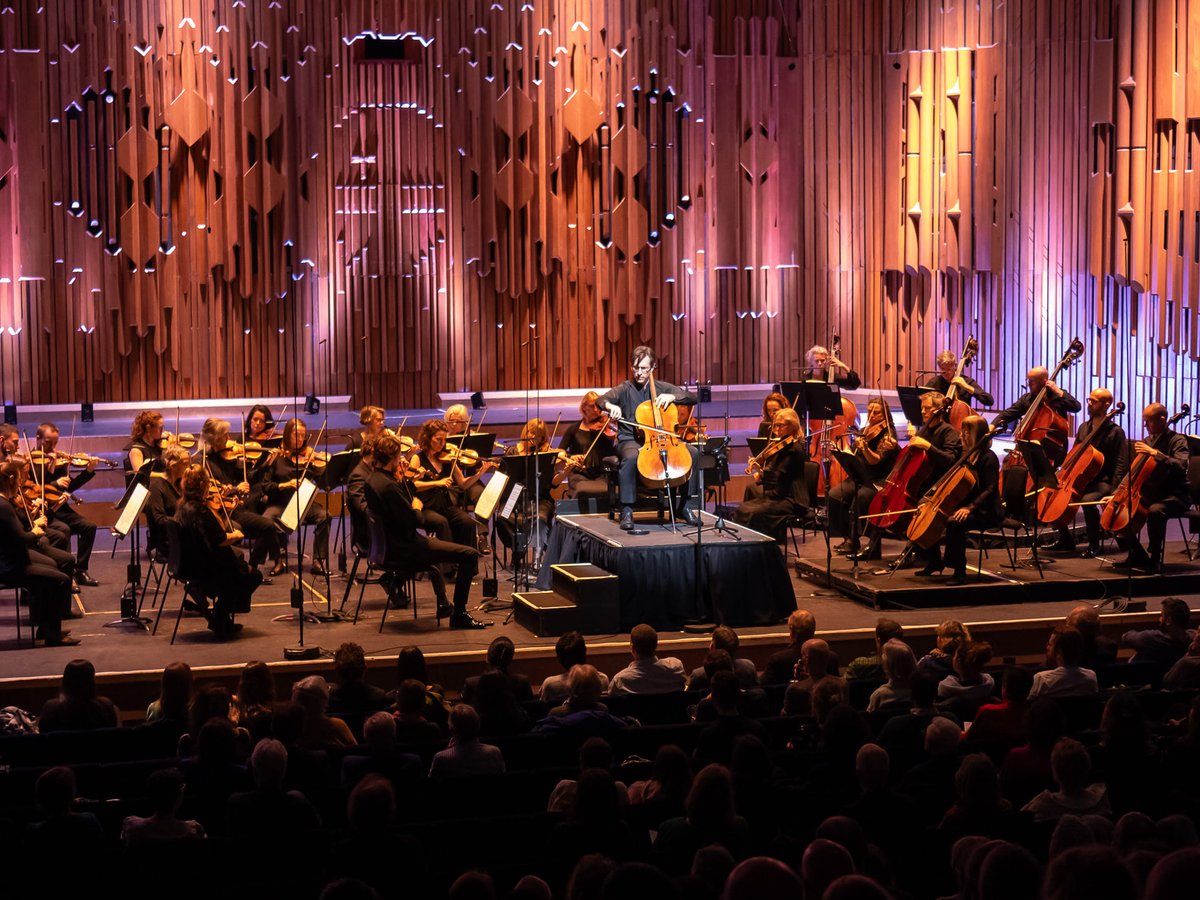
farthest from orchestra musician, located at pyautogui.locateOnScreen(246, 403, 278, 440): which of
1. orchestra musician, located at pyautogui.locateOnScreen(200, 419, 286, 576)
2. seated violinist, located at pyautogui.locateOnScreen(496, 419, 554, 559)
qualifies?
seated violinist, located at pyautogui.locateOnScreen(496, 419, 554, 559)

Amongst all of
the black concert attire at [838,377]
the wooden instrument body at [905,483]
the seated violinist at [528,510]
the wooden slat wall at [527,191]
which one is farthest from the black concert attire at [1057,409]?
the seated violinist at [528,510]

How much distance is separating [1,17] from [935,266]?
8.67 m

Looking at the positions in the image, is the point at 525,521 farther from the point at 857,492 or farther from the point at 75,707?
the point at 75,707

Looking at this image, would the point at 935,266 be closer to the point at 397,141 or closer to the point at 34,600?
the point at 397,141

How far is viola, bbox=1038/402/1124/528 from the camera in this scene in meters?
9.29

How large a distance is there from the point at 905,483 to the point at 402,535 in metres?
3.00

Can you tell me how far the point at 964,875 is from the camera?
3.20 meters

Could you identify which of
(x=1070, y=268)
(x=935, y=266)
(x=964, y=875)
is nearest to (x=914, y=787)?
(x=964, y=875)

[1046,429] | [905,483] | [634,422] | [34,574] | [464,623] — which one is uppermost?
[634,422]

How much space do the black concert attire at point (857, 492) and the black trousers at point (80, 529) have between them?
15.8 ft

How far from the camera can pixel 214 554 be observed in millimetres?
7965

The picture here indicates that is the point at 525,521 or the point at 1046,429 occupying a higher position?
the point at 1046,429

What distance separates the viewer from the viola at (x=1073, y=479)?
366 inches

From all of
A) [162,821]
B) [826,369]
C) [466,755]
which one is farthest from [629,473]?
[162,821]
